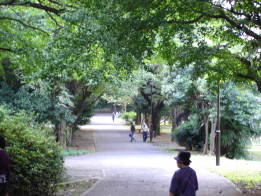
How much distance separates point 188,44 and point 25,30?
25.1 ft

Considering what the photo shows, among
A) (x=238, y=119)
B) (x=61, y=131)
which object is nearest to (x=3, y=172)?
(x=238, y=119)

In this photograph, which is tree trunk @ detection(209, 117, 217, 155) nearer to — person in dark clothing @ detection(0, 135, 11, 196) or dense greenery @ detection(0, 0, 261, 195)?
dense greenery @ detection(0, 0, 261, 195)

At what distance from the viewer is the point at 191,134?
29359 millimetres

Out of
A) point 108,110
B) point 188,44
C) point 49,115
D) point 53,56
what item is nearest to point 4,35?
point 53,56

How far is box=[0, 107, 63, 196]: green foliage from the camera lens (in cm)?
904

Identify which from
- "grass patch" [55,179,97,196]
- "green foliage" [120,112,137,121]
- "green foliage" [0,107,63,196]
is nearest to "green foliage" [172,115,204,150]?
"grass patch" [55,179,97,196]

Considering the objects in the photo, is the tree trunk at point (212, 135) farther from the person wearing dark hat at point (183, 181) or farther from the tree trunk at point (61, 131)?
the person wearing dark hat at point (183, 181)

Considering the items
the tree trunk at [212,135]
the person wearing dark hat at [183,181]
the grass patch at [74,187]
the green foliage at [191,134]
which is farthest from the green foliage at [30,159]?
the green foliage at [191,134]

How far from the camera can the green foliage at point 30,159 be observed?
9039 millimetres

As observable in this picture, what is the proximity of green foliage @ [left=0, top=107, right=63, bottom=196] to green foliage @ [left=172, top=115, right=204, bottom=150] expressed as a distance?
64.3ft

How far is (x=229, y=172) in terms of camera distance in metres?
15.4

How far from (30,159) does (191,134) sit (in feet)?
69.1

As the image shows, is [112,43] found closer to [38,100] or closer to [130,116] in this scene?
[38,100]

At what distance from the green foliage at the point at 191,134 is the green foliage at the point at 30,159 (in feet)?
64.3
